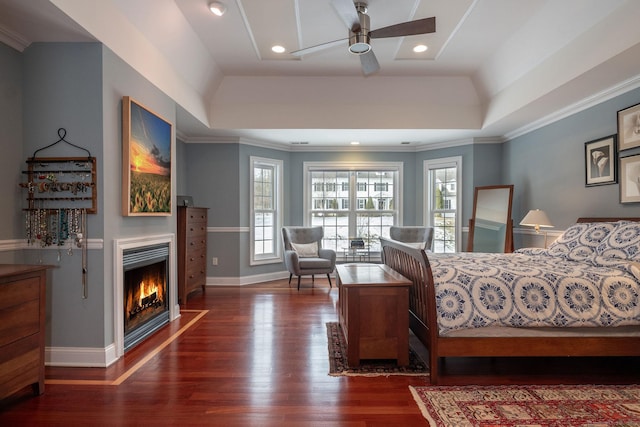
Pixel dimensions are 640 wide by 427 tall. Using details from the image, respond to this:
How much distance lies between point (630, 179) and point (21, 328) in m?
4.97

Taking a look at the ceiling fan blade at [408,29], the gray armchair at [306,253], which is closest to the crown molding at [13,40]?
the ceiling fan blade at [408,29]

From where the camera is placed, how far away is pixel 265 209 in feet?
20.4

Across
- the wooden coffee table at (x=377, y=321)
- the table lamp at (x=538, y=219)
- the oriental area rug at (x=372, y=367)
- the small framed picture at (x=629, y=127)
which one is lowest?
the oriental area rug at (x=372, y=367)

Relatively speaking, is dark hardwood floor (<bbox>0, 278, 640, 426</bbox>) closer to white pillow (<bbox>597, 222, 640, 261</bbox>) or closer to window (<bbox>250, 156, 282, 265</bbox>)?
white pillow (<bbox>597, 222, 640, 261</bbox>)

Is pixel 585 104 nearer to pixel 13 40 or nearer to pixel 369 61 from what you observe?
pixel 369 61

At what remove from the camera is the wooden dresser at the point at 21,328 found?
6.50ft

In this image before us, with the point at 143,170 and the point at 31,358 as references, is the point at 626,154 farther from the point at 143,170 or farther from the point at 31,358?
the point at 31,358

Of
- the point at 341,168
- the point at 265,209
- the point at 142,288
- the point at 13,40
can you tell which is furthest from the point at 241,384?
the point at 341,168

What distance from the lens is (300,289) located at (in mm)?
5402

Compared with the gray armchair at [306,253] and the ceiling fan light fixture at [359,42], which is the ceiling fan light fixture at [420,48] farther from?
the gray armchair at [306,253]

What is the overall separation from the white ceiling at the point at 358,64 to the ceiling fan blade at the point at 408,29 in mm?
487

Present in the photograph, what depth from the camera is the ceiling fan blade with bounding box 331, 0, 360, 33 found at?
2.66 metres

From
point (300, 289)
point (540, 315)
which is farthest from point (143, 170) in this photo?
point (540, 315)

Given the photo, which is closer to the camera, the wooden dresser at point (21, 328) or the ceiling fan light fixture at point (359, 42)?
the wooden dresser at point (21, 328)
